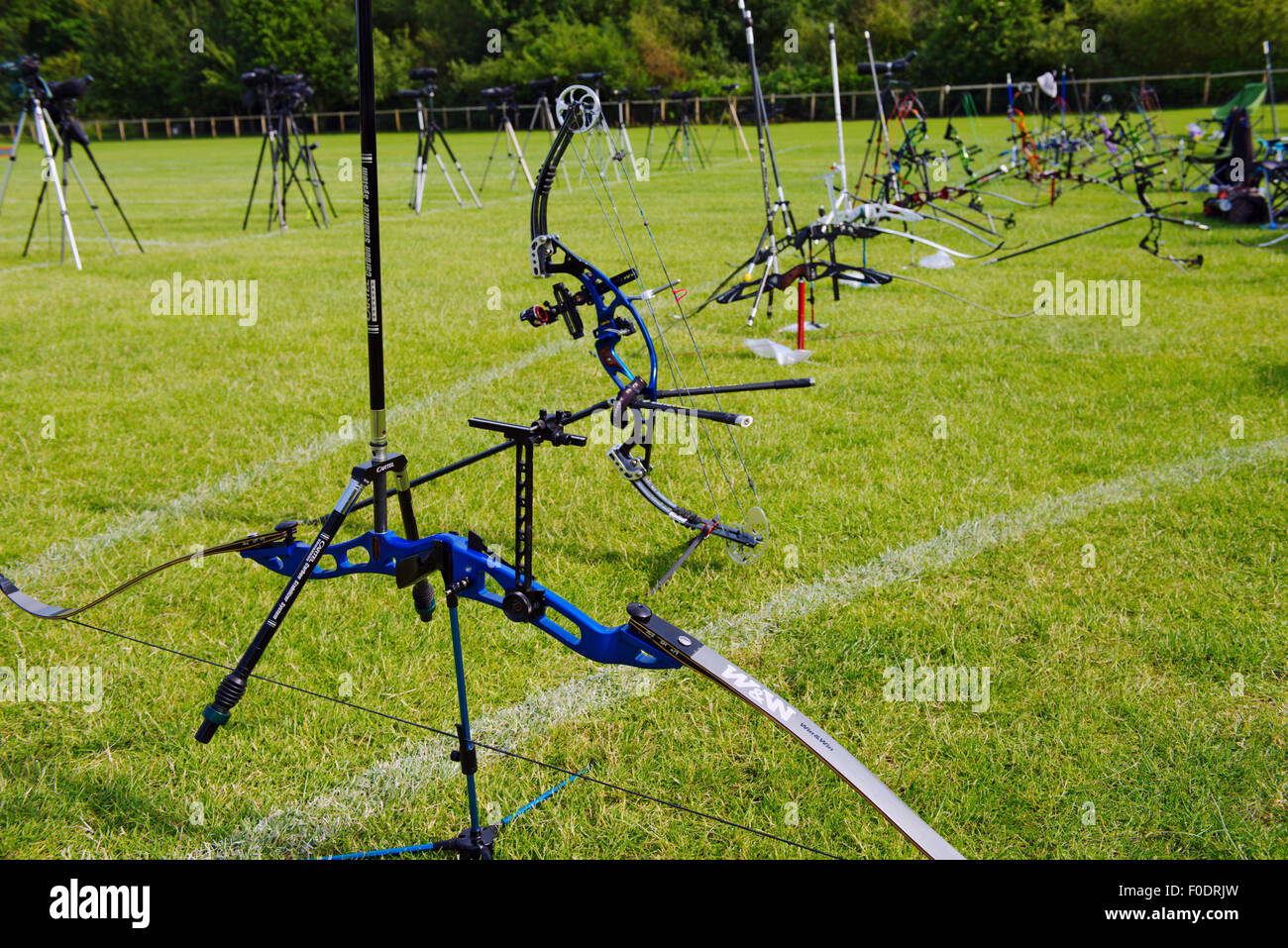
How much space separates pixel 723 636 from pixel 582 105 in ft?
6.49

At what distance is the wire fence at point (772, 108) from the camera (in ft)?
124

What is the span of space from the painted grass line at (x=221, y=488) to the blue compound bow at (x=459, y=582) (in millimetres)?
1657

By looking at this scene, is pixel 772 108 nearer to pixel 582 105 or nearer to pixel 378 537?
pixel 582 105

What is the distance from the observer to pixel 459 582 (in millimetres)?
2252

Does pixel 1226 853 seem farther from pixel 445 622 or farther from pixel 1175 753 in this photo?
pixel 445 622

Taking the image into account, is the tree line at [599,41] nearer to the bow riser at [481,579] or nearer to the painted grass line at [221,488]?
the painted grass line at [221,488]

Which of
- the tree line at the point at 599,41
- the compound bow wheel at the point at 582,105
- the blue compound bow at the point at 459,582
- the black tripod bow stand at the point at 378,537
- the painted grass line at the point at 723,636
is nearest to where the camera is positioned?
the blue compound bow at the point at 459,582

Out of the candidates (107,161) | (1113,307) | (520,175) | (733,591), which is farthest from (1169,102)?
(733,591)

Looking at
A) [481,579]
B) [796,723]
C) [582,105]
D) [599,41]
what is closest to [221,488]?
[582,105]

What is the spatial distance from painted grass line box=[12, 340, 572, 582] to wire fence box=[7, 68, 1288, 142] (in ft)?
84.2

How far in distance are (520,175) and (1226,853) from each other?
73.0ft

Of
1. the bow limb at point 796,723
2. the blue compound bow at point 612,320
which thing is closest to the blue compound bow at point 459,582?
the bow limb at point 796,723

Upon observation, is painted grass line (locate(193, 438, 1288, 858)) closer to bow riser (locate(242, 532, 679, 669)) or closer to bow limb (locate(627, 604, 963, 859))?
bow riser (locate(242, 532, 679, 669))

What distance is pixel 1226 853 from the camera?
2.35 meters
